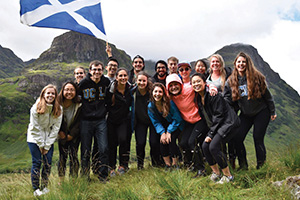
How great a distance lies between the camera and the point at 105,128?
625 centimetres

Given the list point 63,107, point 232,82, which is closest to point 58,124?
point 63,107

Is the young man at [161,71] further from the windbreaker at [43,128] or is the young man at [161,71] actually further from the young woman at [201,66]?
the windbreaker at [43,128]

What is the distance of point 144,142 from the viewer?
6523 mm

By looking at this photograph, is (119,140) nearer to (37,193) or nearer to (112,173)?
(112,173)

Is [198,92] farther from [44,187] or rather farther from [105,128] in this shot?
[44,187]

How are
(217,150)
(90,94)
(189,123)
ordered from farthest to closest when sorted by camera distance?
(90,94) → (189,123) → (217,150)

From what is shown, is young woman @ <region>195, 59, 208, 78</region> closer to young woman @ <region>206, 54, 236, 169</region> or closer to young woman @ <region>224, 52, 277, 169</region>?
young woman @ <region>206, 54, 236, 169</region>

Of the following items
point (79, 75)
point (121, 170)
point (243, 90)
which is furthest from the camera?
point (79, 75)

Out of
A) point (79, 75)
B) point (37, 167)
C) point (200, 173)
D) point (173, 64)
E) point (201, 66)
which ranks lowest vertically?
point (200, 173)

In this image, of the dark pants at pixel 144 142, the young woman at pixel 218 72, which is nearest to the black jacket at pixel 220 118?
the young woman at pixel 218 72

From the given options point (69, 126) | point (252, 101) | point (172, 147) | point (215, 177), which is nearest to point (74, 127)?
point (69, 126)

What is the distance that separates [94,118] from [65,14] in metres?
4.22

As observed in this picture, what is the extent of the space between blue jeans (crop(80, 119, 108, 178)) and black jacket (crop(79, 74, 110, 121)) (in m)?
0.20

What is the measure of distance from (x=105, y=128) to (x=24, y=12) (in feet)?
15.7
